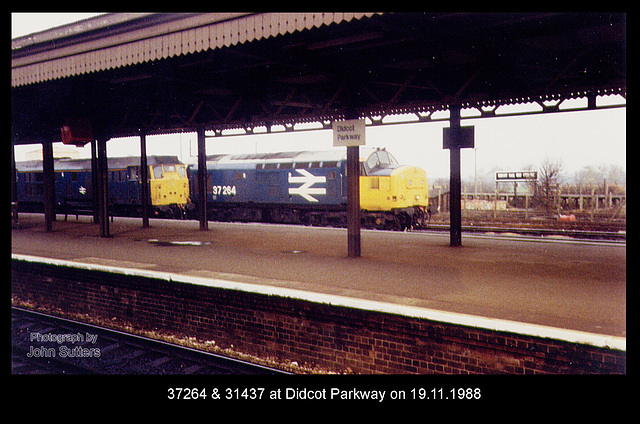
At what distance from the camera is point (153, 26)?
621 centimetres

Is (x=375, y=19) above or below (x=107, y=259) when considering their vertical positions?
above

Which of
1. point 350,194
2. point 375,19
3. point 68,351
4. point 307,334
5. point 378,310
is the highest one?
point 375,19

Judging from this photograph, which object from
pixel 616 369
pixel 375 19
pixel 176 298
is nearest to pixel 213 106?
pixel 176 298

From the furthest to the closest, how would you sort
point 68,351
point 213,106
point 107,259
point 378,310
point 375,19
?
point 213,106
point 107,259
point 68,351
point 375,19
point 378,310

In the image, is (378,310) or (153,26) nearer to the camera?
(378,310)

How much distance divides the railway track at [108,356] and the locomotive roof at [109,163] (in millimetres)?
14257

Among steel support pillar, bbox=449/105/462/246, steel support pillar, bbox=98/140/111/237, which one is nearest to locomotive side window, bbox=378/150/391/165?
steel support pillar, bbox=449/105/462/246

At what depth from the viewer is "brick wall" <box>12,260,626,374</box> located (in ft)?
14.3

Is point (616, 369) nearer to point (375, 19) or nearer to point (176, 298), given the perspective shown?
point (375, 19)

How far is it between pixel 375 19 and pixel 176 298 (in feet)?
15.4

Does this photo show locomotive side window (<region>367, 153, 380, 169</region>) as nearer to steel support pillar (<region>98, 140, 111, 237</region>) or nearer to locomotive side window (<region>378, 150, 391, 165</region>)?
locomotive side window (<region>378, 150, 391, 165</region>)

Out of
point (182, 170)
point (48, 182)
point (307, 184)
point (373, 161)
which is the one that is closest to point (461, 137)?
point (373, 161)

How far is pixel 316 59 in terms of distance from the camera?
24.8ft

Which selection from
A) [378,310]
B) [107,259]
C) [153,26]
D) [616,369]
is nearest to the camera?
[616,369]
